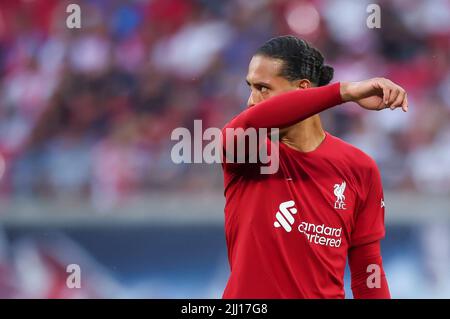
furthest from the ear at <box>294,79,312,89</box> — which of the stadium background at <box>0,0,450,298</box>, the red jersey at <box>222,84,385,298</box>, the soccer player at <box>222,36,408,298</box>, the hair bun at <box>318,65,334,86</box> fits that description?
the stadium background at <box>0,0,450,298</box>

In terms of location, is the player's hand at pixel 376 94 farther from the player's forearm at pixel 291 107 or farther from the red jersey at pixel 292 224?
the red jersey at pixel 292 224

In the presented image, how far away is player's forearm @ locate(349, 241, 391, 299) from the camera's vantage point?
287 centimetres

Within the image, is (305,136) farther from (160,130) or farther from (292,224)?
(160,130)

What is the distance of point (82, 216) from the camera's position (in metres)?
5.57

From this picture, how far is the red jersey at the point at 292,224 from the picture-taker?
8.54 feet

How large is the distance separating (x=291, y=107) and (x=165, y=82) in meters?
3.68

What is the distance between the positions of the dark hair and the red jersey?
0.81 feet

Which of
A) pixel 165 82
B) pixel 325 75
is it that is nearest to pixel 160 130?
pixel 165 82

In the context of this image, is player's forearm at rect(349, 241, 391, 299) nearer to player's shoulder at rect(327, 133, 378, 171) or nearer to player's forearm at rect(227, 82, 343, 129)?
player's shoulder at rect(327, 133, 378, 171)

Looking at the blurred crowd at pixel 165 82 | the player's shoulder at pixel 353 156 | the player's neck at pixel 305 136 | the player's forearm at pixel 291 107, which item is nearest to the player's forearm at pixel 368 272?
the player's shoulder at pixel 353 156

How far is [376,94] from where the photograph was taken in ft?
7.34

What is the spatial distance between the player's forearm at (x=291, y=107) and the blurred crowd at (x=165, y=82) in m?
3.12

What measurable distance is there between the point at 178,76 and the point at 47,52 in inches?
38.7
